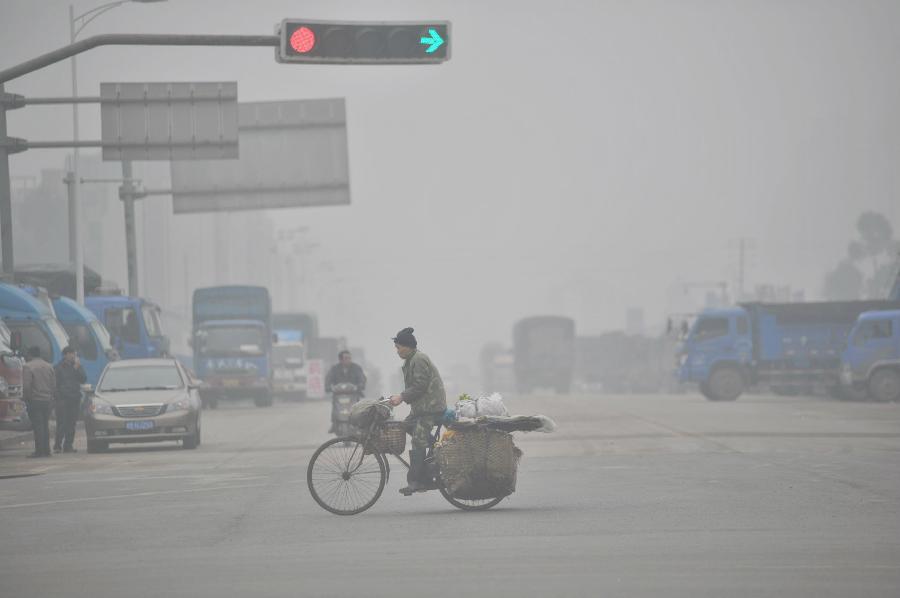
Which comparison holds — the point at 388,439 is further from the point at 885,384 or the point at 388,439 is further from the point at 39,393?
the point at 885,384

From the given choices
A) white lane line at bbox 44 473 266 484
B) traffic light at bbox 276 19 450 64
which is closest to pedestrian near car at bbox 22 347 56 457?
white lane line at bbox 44 473 266 484

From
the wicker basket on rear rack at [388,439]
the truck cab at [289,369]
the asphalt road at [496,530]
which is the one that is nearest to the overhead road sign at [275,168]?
the asphalt road at [496,530]

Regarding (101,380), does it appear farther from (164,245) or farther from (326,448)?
(164,245)

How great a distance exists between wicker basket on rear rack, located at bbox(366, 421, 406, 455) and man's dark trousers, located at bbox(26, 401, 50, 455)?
479 inches

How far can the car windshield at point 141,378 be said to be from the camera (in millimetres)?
26172

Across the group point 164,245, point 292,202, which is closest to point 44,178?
point 164,245

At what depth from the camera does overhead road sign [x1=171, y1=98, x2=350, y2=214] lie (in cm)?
3725

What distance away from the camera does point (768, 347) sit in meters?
51.4

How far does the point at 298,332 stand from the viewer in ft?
226

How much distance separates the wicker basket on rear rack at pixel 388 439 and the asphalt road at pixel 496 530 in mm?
605

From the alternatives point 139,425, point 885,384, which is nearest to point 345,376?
point 139,425

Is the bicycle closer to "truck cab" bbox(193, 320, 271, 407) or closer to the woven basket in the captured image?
the woven basket

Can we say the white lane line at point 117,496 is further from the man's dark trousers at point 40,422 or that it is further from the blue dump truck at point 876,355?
the blue dump truck at point 876,355

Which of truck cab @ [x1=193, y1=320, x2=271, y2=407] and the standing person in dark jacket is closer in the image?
the standing person in dark jacket
